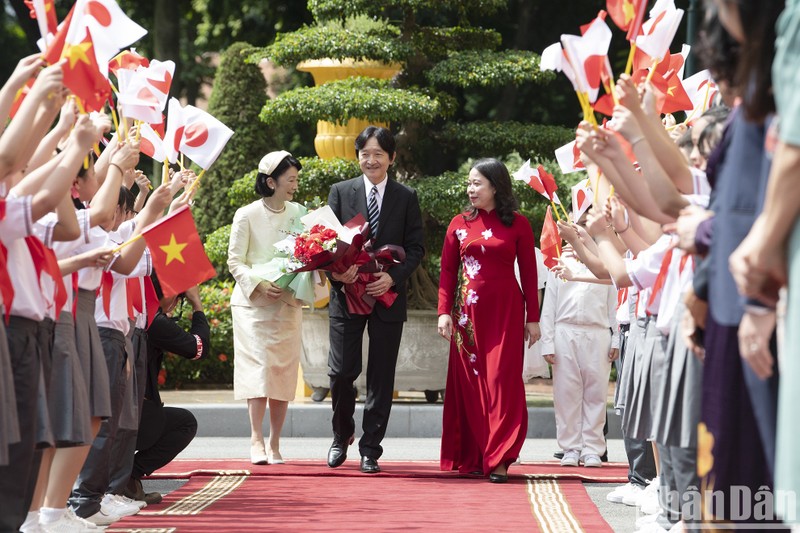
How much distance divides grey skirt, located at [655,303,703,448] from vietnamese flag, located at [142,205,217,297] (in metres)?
2.14

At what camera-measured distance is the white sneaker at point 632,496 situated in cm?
719

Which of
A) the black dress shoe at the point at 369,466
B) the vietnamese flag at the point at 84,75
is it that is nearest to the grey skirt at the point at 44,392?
the vietnamese flag at the point at 84,75

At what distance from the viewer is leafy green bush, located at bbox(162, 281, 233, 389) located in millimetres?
14305

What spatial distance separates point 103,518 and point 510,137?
24.6 feet

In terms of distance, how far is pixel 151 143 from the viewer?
684 centimetres

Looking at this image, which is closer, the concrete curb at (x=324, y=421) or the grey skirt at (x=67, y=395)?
the grey skirt at (x=67, y=395)

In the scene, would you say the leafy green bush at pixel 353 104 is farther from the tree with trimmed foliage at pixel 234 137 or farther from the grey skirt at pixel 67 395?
the grey skirt at pixel 67 395

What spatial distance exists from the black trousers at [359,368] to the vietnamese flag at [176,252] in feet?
9.15

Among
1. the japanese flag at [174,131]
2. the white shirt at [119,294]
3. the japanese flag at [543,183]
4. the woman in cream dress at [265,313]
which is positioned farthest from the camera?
the woman in cream dress at [265,313]

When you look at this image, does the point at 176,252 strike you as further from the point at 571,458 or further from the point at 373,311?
the point at 571,458

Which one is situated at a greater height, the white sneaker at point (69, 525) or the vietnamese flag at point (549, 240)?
the vietnamese flag at point (549, 240)

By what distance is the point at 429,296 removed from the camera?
13102 mm

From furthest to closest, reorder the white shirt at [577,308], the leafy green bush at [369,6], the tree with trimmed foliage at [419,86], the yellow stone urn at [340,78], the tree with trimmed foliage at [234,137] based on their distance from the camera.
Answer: the tree with trimmed foliage at [234,137], the yellow stone urn at [340,78], the leafy green bush at [369,6], the tree with trimmed foliage at [419,86], the white shirt at [577,308]

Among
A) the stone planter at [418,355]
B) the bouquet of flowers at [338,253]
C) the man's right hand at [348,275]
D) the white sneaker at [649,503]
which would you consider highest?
the bouquet of flowers at [338,253]
